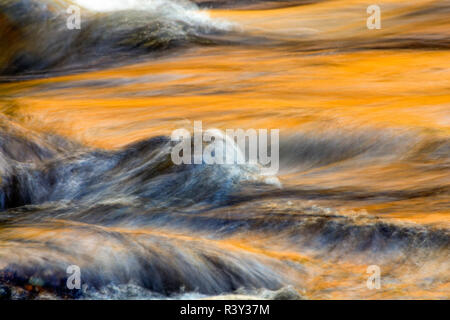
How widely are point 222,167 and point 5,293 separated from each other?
6.53ft

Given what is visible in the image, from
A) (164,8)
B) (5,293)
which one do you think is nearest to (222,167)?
(5,293)

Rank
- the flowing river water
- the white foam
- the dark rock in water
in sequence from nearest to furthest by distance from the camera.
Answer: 1. the dark rock in water
2. the flowing river water
3. the white foam

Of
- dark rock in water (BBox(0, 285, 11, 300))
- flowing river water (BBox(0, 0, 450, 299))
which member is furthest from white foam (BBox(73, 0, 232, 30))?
dark rock in water (BBox(0, 285, 11, 300))

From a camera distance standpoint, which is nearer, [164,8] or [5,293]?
[5,293]

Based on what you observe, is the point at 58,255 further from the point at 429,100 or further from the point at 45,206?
the point at 429,100

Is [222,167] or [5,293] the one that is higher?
[222,167]

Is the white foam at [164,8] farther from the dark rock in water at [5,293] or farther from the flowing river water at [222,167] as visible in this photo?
the dark rock in water at [5,293]

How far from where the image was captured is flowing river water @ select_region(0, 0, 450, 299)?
4.29 meters

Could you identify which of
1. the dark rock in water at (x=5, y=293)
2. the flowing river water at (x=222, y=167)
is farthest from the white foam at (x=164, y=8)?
the dark rock in water at (x=5, y=293)

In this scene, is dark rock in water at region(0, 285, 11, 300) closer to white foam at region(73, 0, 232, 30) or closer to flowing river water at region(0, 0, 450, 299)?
flowing river water at region(0, 0, 450, 299)

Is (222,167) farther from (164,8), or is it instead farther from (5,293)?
(164,8)

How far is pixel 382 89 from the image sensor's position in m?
7.50

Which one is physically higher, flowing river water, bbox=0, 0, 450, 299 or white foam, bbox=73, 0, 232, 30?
white foam, bbox=73, 0, 232, 30

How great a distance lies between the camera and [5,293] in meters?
3.92
